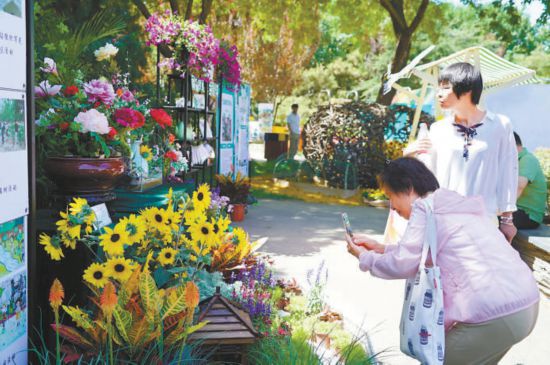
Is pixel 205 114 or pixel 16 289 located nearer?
pixel 16 289

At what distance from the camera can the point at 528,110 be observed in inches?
592

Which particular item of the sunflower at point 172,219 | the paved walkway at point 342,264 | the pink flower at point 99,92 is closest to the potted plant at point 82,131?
the pink flower at point 99,92

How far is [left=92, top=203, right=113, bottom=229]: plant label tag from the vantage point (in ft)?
9.23

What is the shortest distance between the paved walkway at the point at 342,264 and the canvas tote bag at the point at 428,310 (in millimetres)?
696

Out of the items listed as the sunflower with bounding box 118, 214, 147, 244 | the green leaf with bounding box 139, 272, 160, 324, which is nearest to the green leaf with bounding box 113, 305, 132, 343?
the green leaf with bounding box 139, 272, 160, 324

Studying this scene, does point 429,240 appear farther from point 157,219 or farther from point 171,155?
point 171,155

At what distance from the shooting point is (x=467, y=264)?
7.20 feet

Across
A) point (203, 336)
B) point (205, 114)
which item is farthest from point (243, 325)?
point (205, 114)

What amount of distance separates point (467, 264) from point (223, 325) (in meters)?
1.14

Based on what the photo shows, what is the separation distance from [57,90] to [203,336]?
166cm

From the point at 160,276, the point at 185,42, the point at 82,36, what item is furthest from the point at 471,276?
the point at 185,42

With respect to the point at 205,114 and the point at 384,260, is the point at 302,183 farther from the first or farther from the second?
the point at 384,260

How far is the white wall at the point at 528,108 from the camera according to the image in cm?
1494

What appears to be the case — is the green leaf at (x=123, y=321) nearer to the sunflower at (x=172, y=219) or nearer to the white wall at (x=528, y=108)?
the sunflower at (x=172, y=219)
